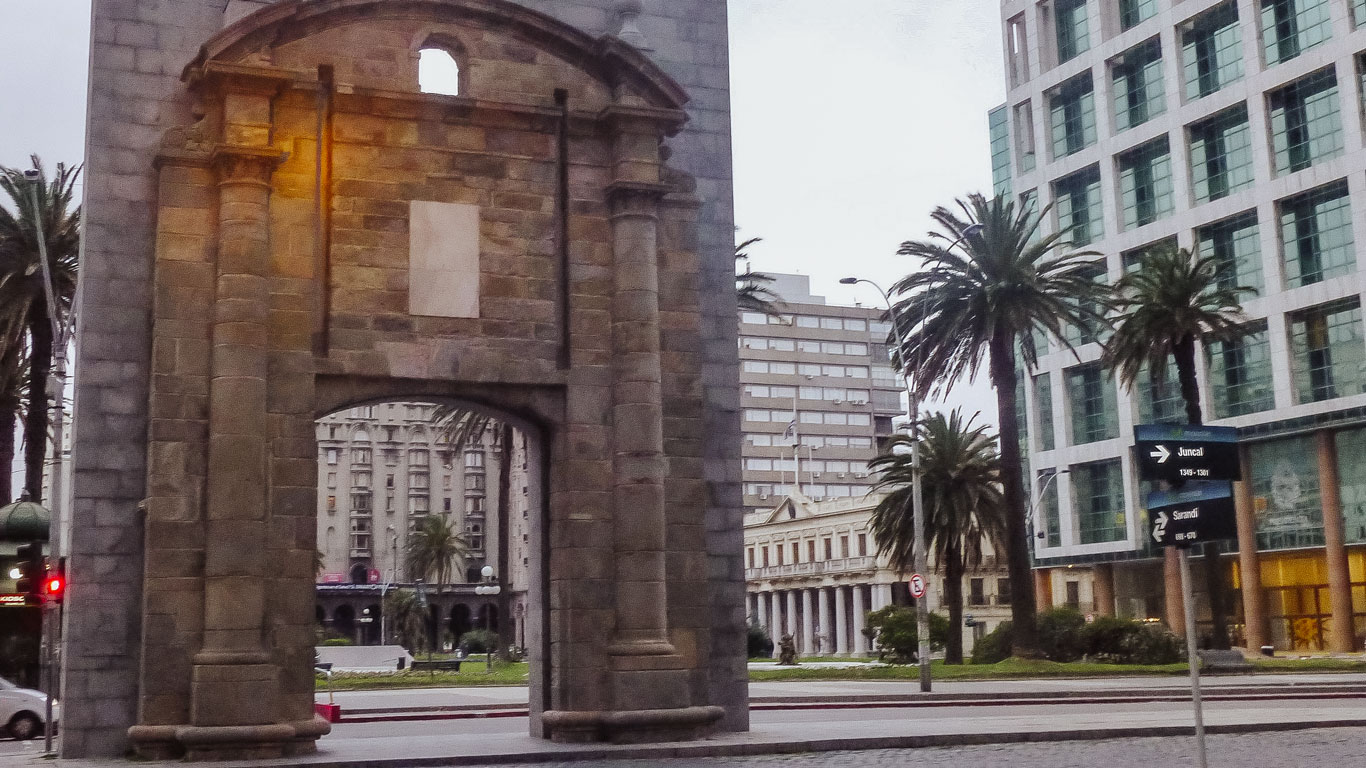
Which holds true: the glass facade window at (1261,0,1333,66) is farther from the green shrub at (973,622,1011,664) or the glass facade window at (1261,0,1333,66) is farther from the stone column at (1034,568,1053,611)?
the stone column at (1034,568,1053,611)

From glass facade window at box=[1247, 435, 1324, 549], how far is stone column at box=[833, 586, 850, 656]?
41633 mm

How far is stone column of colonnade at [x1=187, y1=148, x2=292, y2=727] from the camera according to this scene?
64.8ft

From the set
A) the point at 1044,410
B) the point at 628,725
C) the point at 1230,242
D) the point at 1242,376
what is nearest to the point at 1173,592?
the point at 1242,376

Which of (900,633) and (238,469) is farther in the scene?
(900,633)

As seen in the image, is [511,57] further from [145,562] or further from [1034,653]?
[1034,653]

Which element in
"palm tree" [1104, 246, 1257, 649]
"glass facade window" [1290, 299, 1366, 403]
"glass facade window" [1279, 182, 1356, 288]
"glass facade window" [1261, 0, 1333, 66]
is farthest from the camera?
"glass facade window" [1261, 0, 1333, 66]

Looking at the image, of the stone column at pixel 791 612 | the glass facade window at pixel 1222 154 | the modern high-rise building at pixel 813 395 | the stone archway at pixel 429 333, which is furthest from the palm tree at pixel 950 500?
the modern high-rise building at pixel 813 395

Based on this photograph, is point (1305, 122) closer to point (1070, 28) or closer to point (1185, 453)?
point (1070, 28)

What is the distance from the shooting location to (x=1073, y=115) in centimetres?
8581

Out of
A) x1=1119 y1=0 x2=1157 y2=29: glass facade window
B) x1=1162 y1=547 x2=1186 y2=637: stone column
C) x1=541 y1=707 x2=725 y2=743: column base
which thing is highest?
x1=1119 y1=0 x2=1157 y2=29: glass facade window

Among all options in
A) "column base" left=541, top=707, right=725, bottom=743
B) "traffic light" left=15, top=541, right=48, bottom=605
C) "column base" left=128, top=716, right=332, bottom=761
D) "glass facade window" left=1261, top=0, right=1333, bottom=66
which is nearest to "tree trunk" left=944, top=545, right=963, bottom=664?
"glass facade window" left=1261, top=0, right=1333, bottom=66

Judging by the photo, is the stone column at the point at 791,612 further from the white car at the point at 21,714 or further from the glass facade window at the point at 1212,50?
the white car at the point at 21,714

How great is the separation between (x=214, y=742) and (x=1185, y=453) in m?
12.9

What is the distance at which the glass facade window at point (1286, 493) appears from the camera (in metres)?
70.6
